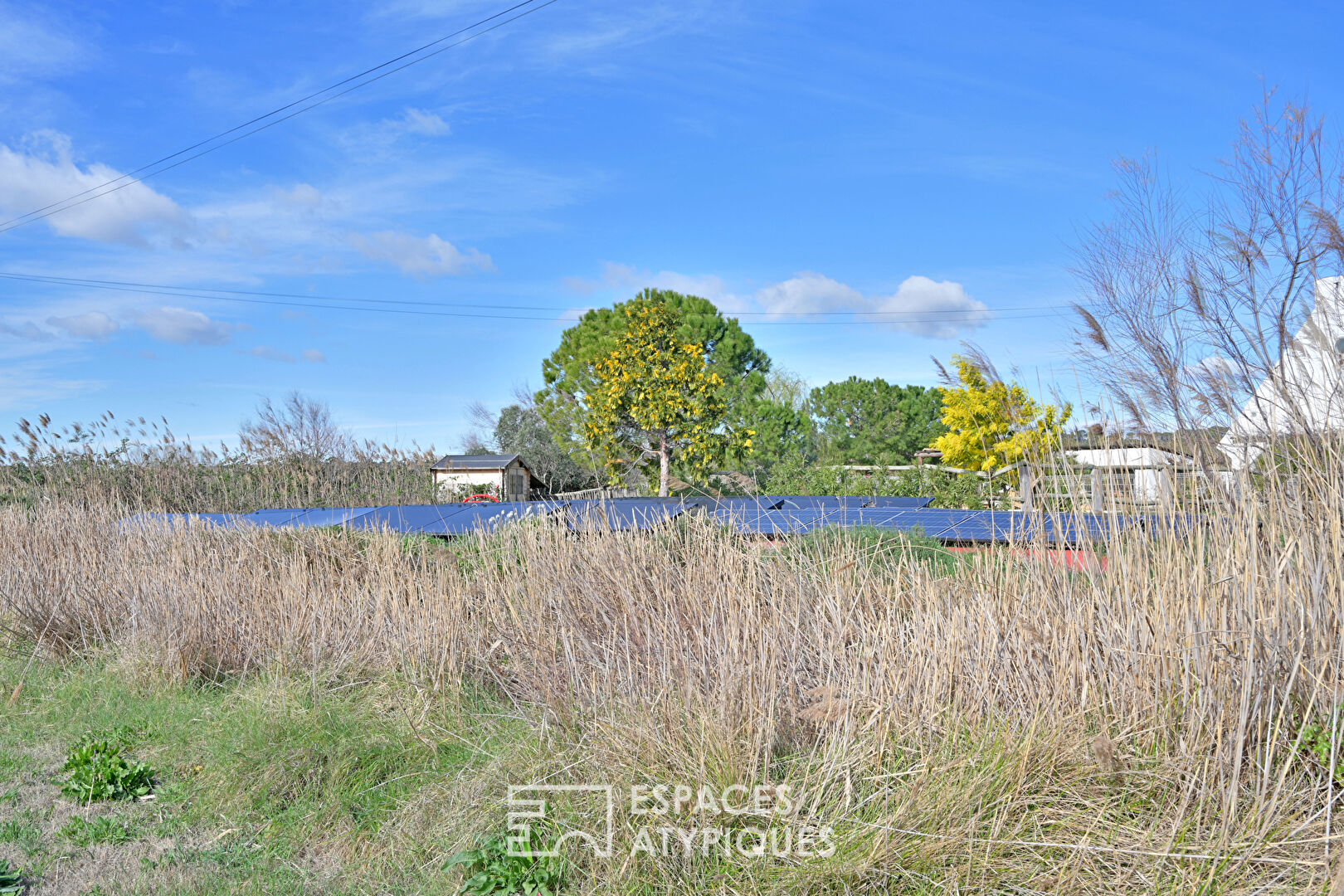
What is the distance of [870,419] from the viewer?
38.5 m

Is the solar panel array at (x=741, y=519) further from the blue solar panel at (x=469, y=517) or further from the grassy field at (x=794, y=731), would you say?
the grassy field at (x=794, y=731)

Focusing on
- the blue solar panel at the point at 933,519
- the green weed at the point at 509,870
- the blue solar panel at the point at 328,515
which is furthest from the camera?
the blue solar panel at the point at 328,515

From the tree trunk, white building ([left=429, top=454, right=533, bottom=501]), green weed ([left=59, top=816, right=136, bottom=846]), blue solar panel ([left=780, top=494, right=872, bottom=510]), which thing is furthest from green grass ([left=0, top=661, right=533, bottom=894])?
white building ([left=429, top=454, right=533, bottom=501])

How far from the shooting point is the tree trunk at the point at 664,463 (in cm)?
1584

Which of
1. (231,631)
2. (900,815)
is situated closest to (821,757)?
(900,815)

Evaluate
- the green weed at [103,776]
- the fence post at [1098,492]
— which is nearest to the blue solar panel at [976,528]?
the fence post at [1098,492]

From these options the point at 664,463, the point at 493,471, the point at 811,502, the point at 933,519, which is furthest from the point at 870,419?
the point at 933,519

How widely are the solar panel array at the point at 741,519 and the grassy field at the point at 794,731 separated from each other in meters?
0.18

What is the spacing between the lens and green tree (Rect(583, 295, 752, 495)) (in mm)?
15914

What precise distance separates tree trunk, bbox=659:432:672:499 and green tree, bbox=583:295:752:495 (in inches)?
0.6

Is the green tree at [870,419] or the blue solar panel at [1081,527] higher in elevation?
the green tree at [870,419]

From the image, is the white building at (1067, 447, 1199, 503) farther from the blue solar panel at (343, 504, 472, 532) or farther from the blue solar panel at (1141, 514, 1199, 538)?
the blue solar panel at (343, 504, 472, 532)

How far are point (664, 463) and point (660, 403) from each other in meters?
1.03

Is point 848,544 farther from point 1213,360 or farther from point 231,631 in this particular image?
point 231,631
